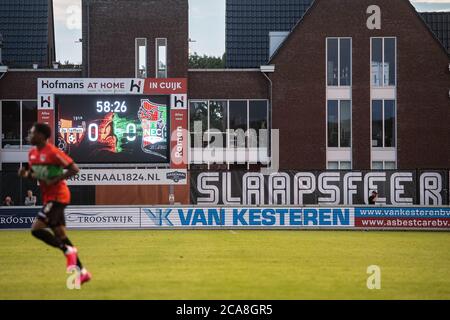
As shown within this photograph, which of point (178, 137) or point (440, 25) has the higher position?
point (440, 25)

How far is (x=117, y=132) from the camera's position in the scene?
35.5 meters

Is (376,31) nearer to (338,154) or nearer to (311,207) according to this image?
(338,154)

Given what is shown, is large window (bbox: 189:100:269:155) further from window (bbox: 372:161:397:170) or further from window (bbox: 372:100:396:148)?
window (bbox: 372:161:397:170)

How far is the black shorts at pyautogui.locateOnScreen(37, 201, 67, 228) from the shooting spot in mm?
14375

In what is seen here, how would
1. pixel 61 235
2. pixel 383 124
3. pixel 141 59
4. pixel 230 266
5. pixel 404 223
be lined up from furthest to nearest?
1. pixel 383 124
2. pixel 141 59
3. pixel 404 223
4. pixel 230 266
5. pixel 61 235

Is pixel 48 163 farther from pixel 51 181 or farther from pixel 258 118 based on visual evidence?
pixel 258 118

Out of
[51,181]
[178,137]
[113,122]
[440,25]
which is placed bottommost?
[51,181]

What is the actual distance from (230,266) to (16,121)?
30.3m

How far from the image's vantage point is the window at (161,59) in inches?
1796

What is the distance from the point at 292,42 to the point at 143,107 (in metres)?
13.4

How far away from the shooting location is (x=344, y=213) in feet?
111
